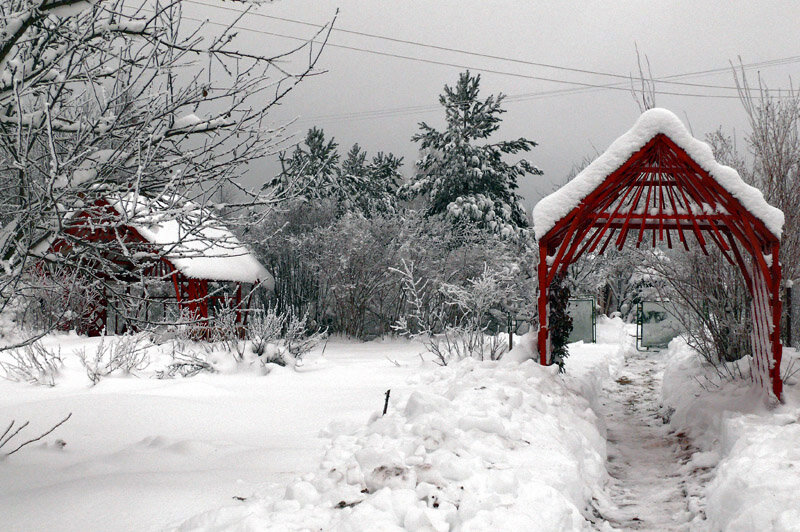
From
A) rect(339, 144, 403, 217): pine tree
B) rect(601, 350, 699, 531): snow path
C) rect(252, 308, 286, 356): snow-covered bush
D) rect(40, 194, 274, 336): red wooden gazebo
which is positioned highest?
rect(339, 144, 403, 217): pine tree

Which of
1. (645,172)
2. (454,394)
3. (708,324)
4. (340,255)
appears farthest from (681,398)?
(340,255)

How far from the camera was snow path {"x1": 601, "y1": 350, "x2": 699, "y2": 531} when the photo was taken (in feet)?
17.3

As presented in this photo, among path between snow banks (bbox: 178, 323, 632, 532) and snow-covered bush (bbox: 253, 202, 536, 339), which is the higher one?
snow-covered bush (bbox: 253, 202, 536, 339)

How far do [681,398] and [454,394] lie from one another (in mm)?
4234

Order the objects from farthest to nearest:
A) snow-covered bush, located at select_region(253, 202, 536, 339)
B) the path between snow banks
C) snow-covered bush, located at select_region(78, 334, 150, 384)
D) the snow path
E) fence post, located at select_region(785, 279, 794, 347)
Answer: snow-covered bush, located at select_region(253, 202, 536, 339) < fence post, located at select_region(785, 279, 794, 347) < snow-covered bush, located at select_region(78, 334, 150, 384) < the snow path < the path between snow banks

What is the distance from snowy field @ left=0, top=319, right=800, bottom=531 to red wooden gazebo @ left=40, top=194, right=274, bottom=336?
1207 millimetres

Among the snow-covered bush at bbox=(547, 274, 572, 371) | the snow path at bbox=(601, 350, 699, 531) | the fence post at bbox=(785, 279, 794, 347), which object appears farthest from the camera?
the snow-covered bush at bbox=(547, 274, 572, 371)

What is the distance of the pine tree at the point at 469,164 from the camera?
2852 cm

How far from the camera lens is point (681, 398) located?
30.8ft

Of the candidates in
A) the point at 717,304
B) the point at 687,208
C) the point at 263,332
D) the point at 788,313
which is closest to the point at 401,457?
the point at 687,208

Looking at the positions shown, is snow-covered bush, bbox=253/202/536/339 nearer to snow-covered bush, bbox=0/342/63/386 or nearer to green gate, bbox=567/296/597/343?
green gate, bbox=567/296/597/343

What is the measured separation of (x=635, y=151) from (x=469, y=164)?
20.7 metres

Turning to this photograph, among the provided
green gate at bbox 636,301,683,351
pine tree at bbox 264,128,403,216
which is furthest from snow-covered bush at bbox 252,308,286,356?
pine tree at bbox 264,128,403,216

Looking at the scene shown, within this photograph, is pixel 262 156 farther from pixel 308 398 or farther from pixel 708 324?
pixel 708 324
